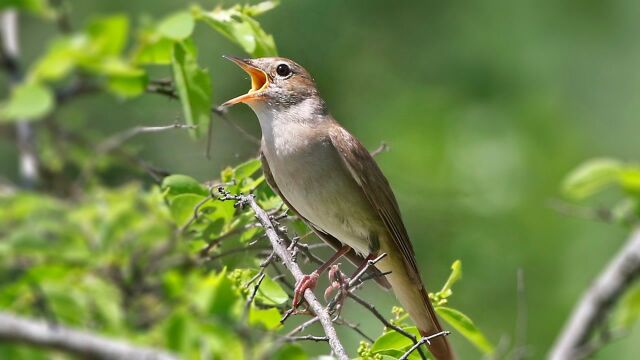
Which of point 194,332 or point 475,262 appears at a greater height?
point 194,332

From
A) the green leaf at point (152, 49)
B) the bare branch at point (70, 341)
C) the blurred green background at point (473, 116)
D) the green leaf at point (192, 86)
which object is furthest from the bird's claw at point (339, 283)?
the blurred green background at point (473, 116)

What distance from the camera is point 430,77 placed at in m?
11.3

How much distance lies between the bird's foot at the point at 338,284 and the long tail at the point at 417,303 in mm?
425

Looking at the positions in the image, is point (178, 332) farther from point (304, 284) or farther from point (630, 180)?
point (630, 180)

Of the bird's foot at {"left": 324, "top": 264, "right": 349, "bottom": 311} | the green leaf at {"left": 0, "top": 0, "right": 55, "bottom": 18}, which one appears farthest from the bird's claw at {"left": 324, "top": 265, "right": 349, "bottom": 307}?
the green leaf at {"left": 0, "top": 0, "right": 55, "bottom": 18}

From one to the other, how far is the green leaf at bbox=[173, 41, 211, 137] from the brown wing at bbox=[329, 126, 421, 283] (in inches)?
37.9

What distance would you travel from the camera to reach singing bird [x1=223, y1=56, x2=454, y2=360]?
456 centimetres

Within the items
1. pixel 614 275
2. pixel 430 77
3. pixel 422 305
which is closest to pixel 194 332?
pixel 614 275

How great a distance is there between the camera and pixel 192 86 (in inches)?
153

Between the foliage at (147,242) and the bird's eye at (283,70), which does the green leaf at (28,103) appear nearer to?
the foliage at (147,242)

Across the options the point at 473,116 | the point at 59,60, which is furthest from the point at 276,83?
the point at 473,116

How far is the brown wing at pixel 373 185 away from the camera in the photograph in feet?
15.6

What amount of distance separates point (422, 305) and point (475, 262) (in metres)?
4.66

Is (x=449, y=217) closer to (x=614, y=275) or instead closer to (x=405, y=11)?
(x=405, y=11)
